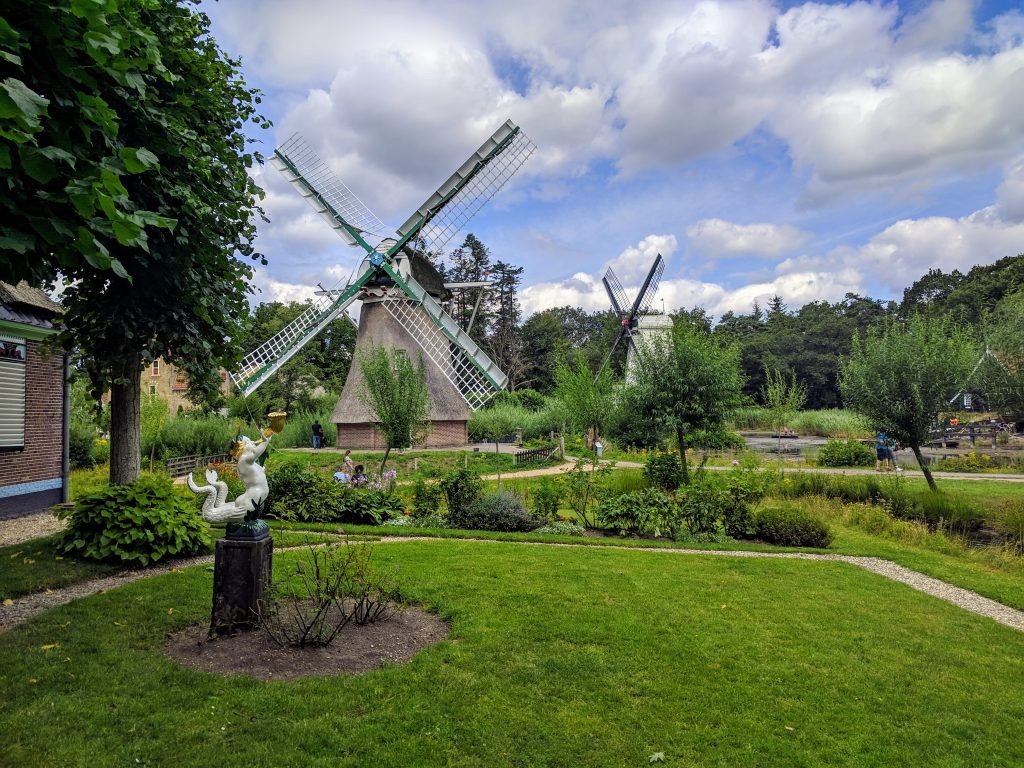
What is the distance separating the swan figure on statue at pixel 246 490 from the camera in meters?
5.48

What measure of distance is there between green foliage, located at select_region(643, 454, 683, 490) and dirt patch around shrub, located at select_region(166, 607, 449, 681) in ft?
35.7

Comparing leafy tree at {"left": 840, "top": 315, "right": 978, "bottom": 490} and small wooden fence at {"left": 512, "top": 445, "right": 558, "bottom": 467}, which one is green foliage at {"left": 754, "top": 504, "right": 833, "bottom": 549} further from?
small wooden fence at {"left": 512, "top": 445, "right": 558, "bottom": 467}

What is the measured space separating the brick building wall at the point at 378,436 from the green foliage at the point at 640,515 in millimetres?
13780

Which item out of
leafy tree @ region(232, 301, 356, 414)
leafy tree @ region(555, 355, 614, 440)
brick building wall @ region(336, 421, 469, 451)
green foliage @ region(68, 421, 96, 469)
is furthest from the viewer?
leafy tree @ region(232, 301, 356, 414)

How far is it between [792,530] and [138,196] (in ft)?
37.6

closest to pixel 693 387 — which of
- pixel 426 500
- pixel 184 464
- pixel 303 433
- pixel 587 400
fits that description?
pixel 426 500

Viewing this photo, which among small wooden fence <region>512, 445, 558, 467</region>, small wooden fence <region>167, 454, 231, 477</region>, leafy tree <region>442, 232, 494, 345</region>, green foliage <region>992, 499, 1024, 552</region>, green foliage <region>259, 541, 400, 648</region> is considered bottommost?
green foliage <region>992, 499, 1024, 552</region>

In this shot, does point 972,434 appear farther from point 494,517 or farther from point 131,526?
point 131,526

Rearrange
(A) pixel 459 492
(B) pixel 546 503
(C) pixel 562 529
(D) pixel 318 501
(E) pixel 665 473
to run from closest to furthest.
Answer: (C) pixel 562 529 < (D) pixel 318 501 < (A) pixel 459 492 < (B) pixel 546 503 < (E) pixel 665 473

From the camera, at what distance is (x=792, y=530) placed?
11219 millimetres

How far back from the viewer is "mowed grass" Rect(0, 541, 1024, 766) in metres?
3.83

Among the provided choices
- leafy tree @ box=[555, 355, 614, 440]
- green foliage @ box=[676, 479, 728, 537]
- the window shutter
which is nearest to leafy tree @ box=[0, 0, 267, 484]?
the window shutter

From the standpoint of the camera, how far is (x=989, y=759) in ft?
13.1

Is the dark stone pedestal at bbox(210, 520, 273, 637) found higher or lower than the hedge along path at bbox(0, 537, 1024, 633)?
higher
